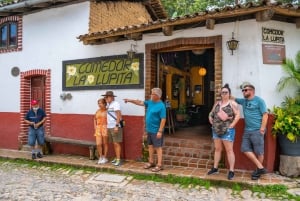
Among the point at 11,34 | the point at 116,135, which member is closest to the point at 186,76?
the point at 116,135

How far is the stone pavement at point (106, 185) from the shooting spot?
18.4 ft

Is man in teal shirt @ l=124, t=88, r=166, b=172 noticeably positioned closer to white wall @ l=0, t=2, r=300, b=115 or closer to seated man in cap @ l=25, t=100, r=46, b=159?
white wall @ l=0, t=2, r=300, b=115

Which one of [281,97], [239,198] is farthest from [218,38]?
[239,198]

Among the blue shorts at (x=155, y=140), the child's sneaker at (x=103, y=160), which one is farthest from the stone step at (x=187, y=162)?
the child's sneaker at (x=103, y=160)

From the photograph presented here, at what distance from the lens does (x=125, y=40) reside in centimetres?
801

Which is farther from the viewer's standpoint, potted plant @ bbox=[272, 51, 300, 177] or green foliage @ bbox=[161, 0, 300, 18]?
green foliage @ bbox=[161, 0, 300, 18]

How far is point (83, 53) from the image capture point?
28.6 ft

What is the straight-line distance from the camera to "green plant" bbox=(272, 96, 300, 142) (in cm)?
606

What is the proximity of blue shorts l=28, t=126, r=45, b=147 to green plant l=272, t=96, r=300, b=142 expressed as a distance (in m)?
5.86

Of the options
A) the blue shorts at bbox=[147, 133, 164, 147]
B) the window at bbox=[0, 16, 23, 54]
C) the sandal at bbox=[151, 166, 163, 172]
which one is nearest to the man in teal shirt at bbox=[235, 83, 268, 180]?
the blue shorts at bbox=[147, 133, 164, 147]

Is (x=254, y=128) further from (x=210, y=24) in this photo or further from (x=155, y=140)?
(x=210, y=24)

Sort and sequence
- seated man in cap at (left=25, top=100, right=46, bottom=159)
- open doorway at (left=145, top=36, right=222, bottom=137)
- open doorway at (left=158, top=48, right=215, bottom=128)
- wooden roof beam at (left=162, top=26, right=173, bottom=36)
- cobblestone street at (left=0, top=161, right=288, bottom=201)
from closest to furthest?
cobblestone street at (left=0, top=161, right=288, bottom=201)
wooden roof beam at (left=162, top=26, right=173, bottom=36)
open doorway at (left=145, top=36, right=222, bottom=137)
seated man in cap at (left=25, top=100, right=46, bottom=159)
open doorway at (left=158, top=48, right=215, bottom=128)

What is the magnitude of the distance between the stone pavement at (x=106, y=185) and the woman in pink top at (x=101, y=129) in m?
0.31

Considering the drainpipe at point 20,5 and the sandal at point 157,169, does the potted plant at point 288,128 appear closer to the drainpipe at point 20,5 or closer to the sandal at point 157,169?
the sandal at point 157,169
